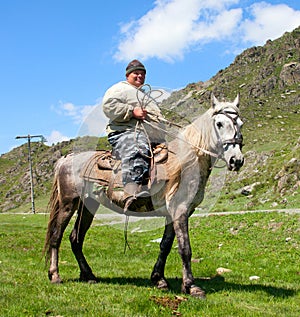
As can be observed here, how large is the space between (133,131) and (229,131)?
197 centimetres

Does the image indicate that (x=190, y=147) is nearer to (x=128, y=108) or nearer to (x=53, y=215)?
(x=128, y=108)

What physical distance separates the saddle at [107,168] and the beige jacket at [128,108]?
369mm

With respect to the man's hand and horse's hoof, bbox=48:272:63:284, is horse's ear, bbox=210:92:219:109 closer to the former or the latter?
the man's hand

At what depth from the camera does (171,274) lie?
10836 mm

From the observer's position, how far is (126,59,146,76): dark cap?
28.7 feet

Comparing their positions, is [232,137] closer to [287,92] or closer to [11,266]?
[11,266]

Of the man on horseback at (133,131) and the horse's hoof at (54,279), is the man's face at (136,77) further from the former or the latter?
the horse's hoof at (54,279)

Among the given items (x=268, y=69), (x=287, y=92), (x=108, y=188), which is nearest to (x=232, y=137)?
(x=108, y=188)

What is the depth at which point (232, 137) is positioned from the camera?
7.50m

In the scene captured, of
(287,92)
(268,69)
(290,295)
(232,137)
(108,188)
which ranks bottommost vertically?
(290,295)

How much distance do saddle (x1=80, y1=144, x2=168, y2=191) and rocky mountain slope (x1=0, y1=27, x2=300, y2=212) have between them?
1.13 ft

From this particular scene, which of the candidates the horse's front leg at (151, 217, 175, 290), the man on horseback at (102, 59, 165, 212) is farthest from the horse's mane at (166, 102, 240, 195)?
the horse's front leg at (151, 217, 175, 290)

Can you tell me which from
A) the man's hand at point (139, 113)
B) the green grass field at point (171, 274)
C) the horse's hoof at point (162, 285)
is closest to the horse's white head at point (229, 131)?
the man's hand at point (139, 113)

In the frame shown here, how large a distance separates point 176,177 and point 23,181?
359 feet
